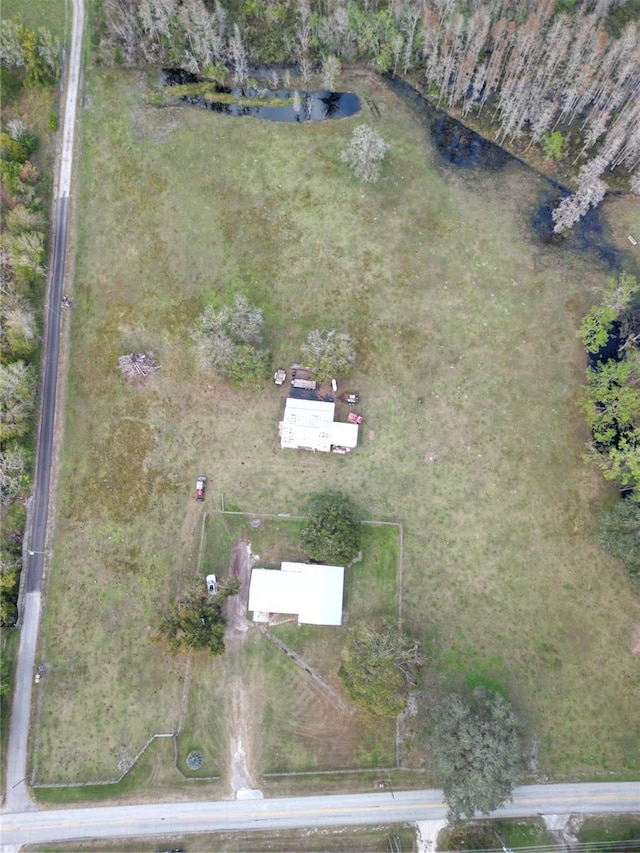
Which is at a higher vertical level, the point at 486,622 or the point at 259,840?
the point at 486,622

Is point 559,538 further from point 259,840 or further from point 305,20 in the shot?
point 305,20

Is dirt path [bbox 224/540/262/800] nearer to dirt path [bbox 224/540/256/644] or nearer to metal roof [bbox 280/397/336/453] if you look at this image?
dirt path [bbox 224/540/256/644]

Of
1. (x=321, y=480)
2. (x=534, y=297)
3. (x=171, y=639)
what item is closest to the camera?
(x=171, y=639)

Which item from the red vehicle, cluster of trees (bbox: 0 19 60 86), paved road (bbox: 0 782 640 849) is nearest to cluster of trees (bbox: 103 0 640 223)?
cluster of trees (bbox: 0 19 60 86)

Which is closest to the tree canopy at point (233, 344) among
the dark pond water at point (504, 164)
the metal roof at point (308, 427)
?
the metal roof at point (308, 427)

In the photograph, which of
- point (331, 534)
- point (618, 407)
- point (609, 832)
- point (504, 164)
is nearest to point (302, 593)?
point (331, 534)

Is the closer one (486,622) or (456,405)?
(486,622)

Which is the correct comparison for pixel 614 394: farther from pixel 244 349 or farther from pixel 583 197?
pixel 244 349

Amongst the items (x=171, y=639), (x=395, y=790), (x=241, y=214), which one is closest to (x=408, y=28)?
(x=241, y=214)

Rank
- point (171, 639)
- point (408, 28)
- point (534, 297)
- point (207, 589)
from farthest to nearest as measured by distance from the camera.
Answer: point (408, 28)
point (534, 297)
point (207, 589)
point (171, 639)
